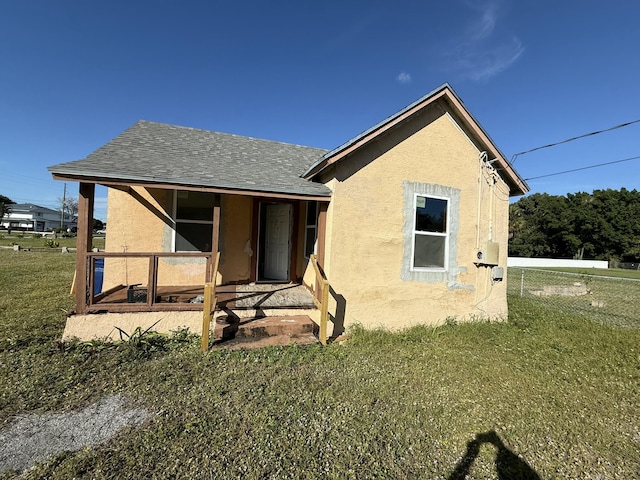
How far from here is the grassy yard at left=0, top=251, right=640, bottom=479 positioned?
279cm

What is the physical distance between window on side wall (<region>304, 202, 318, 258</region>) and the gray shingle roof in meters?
0.92

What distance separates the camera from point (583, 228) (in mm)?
48469

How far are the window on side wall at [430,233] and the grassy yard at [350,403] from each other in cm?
158

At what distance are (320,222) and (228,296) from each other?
7.86 feet

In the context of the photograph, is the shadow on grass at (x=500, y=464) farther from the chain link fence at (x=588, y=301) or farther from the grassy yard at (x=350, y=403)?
the chain link fence at (x=588, y=301)

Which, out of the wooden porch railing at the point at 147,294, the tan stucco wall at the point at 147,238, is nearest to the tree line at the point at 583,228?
the tan stucco wall at the point at 147,238

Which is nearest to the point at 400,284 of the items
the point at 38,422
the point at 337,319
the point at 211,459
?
the point at 337,319

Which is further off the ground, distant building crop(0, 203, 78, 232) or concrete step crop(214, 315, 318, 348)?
distant building crop(0, 203, 78, 232)

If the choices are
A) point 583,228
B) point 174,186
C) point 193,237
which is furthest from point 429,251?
point 583,228

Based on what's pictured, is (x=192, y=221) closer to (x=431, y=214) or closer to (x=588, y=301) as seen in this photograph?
(x=431, y=214)

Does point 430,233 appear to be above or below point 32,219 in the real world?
below

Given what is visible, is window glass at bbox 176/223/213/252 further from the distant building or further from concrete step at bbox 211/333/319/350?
the distant building

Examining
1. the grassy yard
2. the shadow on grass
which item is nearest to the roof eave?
the grassy yard

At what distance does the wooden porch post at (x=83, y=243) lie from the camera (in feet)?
16.4
